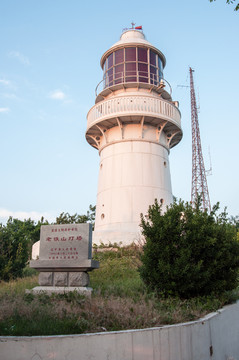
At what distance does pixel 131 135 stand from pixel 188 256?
496 inches

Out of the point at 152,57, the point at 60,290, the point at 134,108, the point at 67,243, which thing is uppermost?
the point at 152,57

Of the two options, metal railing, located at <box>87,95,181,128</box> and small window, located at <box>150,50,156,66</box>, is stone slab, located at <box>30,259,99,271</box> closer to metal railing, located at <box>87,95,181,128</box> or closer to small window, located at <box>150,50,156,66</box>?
metal railing, located at <box>87,95,181,128</box>

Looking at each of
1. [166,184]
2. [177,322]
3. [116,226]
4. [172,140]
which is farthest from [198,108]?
[177,322]

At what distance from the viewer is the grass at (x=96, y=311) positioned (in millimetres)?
6434

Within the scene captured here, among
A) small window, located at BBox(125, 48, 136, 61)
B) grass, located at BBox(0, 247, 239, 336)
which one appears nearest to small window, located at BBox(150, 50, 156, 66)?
small window, located at BBox(125, 48, 136, 61)

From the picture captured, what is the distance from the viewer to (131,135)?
20562 millimetres

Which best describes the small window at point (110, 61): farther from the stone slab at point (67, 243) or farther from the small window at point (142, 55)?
the stone slab at point (67, 243)

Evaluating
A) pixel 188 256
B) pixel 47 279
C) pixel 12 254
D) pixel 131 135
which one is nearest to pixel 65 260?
pixel 47 279

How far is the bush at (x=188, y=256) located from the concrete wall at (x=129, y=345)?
3.78 ft

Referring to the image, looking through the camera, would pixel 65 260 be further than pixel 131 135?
No

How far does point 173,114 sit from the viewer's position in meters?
21.1

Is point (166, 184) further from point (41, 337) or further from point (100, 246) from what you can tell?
point (41, 337)

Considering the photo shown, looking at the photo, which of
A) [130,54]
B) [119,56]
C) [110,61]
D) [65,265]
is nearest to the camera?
[65,265]

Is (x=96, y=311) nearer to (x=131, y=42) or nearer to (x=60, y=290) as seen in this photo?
(x=60, y=290)
